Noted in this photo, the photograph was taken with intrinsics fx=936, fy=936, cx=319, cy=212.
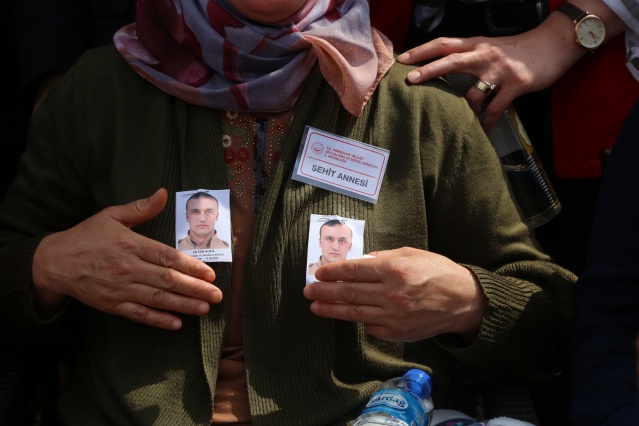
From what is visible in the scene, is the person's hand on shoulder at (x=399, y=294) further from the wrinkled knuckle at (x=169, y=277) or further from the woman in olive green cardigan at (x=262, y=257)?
the wrinkled knuckle at (x=169, y=277)

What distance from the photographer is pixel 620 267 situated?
81.9 inches

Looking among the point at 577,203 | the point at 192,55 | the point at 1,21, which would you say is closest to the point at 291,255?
the point at 192,55

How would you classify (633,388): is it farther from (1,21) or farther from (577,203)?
(1,21)

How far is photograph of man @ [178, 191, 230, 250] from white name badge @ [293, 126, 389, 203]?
22cm

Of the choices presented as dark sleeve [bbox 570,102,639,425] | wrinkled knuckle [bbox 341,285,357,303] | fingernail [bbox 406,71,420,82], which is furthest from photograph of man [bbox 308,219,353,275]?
dark sleeve [bbox 570,102,639,425]

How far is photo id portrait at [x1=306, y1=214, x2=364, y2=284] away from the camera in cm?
219

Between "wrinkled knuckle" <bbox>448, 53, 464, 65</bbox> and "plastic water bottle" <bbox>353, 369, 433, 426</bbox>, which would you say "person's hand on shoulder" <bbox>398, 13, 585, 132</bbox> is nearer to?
"wrinkled knuckle" <bbox>448, 53, 464, 65</bbox>

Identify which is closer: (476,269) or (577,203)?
(476,269)

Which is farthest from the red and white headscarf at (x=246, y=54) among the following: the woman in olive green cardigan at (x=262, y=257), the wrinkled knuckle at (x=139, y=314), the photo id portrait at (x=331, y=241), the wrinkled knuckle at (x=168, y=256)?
the wrinkled knuckle at (x=139, y=314)

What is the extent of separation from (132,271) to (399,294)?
2.01 ft

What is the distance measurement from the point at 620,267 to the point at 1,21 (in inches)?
75.8

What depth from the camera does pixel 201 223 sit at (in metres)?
2.23

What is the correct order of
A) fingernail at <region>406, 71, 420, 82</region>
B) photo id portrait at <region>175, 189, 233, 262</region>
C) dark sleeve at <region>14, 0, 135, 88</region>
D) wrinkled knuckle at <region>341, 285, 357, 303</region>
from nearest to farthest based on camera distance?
1. wrinkled knuckle at <region>341, 285, 357, 303</region>
2. photo id portrait at <region>175, 189, 233, 262</region>
3. fingernail at <region>406, 71, 420, 82</region>
4. dark sleeve at <region>14, 0, 135, 88</region>

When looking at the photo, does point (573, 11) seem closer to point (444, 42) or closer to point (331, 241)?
point (444, 42)
